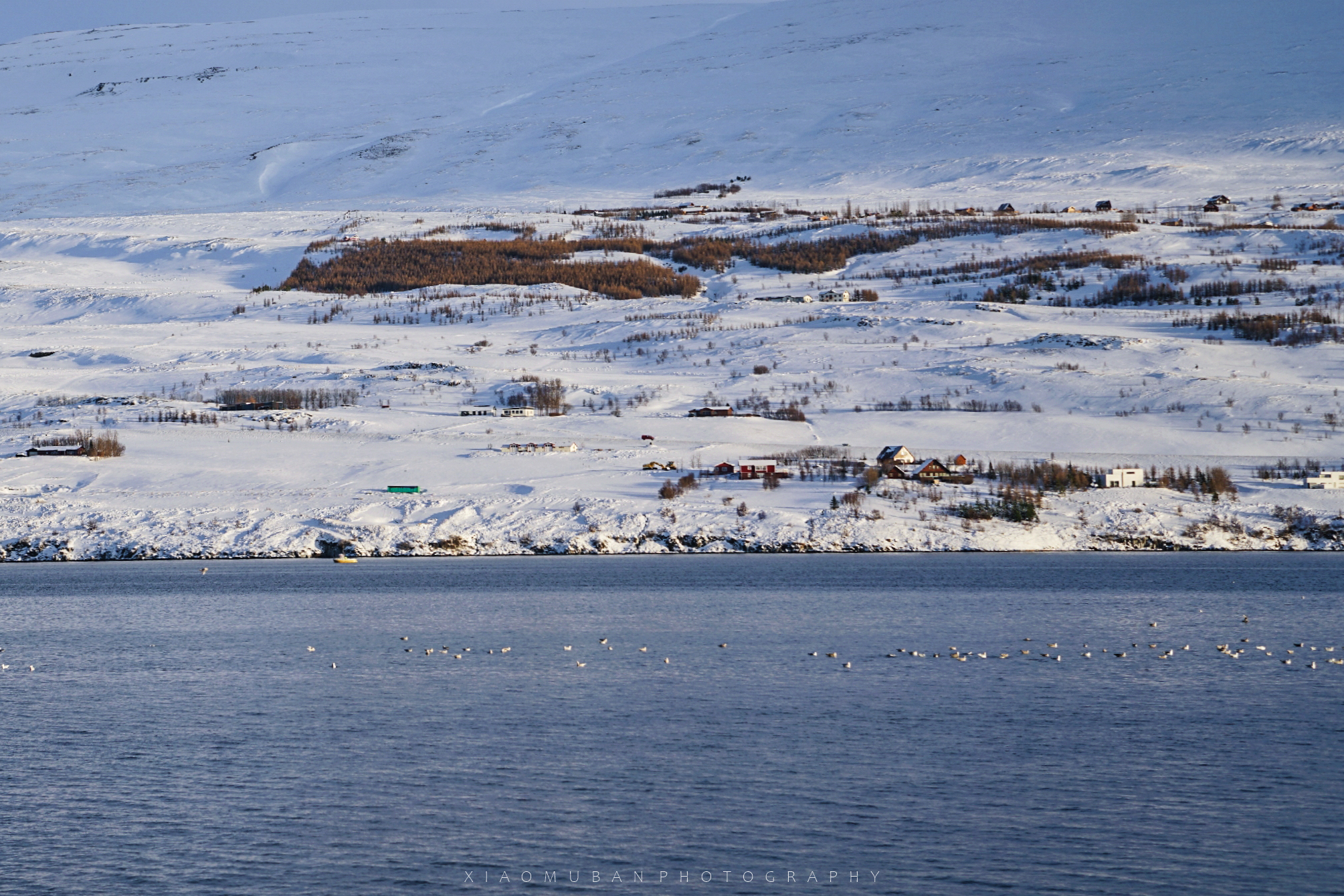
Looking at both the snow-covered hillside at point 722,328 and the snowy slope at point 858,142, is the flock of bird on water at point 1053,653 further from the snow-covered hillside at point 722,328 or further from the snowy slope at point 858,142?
the snowy slope at point 858,142

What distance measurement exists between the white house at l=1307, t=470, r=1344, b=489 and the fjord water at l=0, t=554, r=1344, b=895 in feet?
55.6

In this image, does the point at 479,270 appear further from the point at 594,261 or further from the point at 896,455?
the point at 896,455

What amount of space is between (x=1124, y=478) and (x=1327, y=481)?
753 cm

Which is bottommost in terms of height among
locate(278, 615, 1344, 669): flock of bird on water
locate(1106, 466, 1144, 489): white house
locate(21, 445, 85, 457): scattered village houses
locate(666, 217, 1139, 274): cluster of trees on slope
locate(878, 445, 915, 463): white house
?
locate(278, 615, 1344, 669): flock of bird on water

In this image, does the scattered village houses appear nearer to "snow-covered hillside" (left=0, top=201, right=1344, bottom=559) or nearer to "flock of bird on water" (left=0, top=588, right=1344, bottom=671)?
"snow-covered hillside" (left=0, top=201, right=1344, bottom=559)

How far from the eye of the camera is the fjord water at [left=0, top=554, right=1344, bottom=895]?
16.2 meters

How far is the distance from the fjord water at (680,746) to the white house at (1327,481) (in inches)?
667

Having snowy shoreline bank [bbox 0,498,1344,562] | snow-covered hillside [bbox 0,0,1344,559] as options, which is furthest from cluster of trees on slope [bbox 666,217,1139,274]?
snowy shoreline bank [bbox 0,498,1344,562]

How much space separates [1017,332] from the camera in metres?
87.6

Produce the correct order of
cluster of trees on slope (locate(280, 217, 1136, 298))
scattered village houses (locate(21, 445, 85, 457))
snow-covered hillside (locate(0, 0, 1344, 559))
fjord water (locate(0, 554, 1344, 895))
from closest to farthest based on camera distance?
fjord water (locate(0, 554, 1344, 895)) < snow-covered hillside (locate(0, 0, 1344, 559)) < scattered village houses (locate(21, 445, 85, 457)) < cluster of trees on slope (locate(280, 217, 1136, 298))

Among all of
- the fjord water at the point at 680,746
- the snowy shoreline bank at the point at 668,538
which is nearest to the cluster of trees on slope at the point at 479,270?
the snowy shoreline bank at the point at 668,538

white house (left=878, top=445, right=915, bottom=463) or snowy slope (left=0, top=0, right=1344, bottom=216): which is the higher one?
snowy slope (left=0, top=0, right=1344, bottom=216)

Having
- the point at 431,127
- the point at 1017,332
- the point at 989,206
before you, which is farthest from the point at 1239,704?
the point at 431,127

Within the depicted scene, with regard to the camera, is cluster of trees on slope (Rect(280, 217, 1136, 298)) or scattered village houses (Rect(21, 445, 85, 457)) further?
cluster of trees on slope (Rect(280, 217, 1136, 298))
